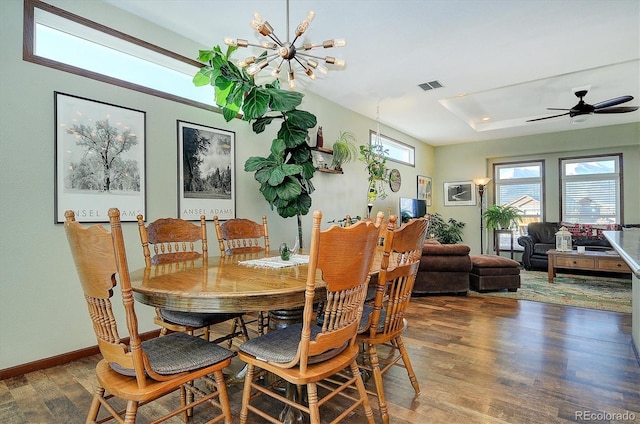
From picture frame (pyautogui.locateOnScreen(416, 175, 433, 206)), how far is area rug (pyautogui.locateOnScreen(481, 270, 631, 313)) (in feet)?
8.84

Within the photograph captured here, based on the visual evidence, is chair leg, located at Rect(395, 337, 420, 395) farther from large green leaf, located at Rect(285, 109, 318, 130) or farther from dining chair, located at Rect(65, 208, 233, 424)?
large green leaf, located at Rect(285, 109, 318, 130)

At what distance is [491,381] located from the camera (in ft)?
7.23

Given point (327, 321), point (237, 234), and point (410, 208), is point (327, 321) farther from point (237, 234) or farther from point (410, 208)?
point (410, 208)

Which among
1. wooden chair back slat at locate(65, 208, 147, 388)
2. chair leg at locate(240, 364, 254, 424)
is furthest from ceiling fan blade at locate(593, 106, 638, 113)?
wooden chair back slat at locate(65, 208, 147, 388)

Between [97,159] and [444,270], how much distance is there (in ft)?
13.3

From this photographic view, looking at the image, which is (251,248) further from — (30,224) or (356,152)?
(356,152)

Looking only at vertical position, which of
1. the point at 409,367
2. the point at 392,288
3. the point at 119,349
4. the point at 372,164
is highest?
the point at 372,164

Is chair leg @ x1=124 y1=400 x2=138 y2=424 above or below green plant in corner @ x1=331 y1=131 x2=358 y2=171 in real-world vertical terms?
below

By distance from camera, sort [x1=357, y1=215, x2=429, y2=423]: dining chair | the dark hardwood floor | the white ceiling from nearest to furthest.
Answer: [x1=357, y1=215, x2=429, y2=423]: dining chair
the dark hardwood floor
the white ceiling

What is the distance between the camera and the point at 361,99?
201 inches

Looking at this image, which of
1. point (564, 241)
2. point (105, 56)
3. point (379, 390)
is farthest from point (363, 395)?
point (564, 241)

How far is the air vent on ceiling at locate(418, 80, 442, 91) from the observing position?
4.47 metres

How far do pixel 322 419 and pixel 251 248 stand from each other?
148 cm

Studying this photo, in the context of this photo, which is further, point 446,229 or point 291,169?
point 446,229
